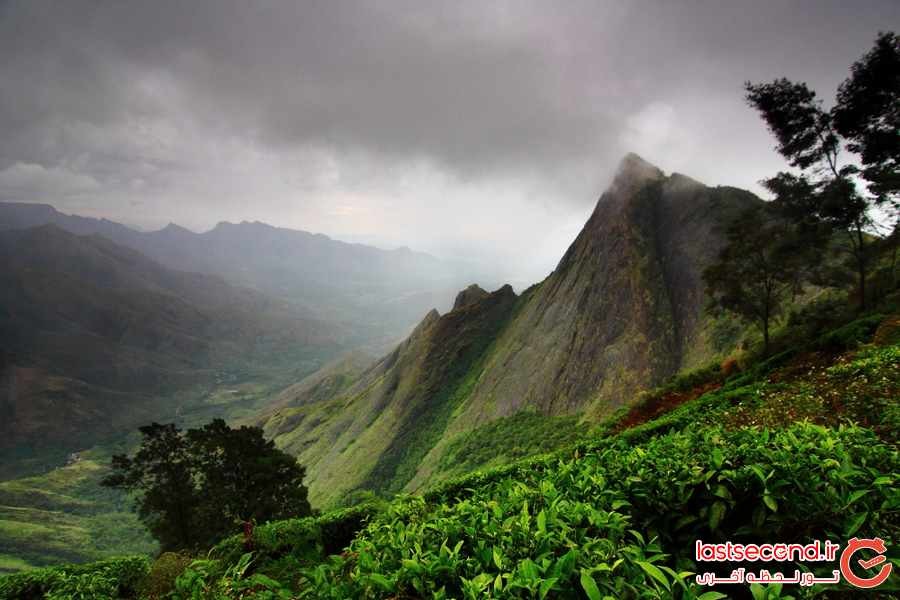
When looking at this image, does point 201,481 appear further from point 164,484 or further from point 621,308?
point 621,308

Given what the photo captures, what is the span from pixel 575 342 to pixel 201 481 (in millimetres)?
38209

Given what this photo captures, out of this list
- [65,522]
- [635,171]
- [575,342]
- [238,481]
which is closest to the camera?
[238,481]

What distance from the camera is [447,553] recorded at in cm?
294

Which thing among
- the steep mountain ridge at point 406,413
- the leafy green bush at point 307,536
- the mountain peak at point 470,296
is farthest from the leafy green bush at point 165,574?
the mountain peak at point 470,296

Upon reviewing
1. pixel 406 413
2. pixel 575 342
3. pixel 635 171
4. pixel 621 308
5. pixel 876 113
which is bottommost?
pixel 406 413

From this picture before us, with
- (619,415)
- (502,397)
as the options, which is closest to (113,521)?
(502,397)

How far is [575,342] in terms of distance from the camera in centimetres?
4538

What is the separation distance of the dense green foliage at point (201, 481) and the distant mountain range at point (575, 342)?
1728 cm

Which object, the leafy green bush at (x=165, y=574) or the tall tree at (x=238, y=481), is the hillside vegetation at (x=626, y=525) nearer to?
the leafy green bush at (x=165, y=574)

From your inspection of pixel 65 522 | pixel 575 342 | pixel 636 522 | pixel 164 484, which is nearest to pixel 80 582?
pixel 636 522

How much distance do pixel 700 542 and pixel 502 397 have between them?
152 feet

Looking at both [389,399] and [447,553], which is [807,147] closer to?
[447,553]

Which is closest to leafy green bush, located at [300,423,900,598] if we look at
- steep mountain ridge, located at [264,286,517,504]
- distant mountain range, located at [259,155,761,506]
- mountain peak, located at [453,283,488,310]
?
distant mountain range, located at [259,155,761,506]

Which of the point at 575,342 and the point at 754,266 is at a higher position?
the point at 754,266
